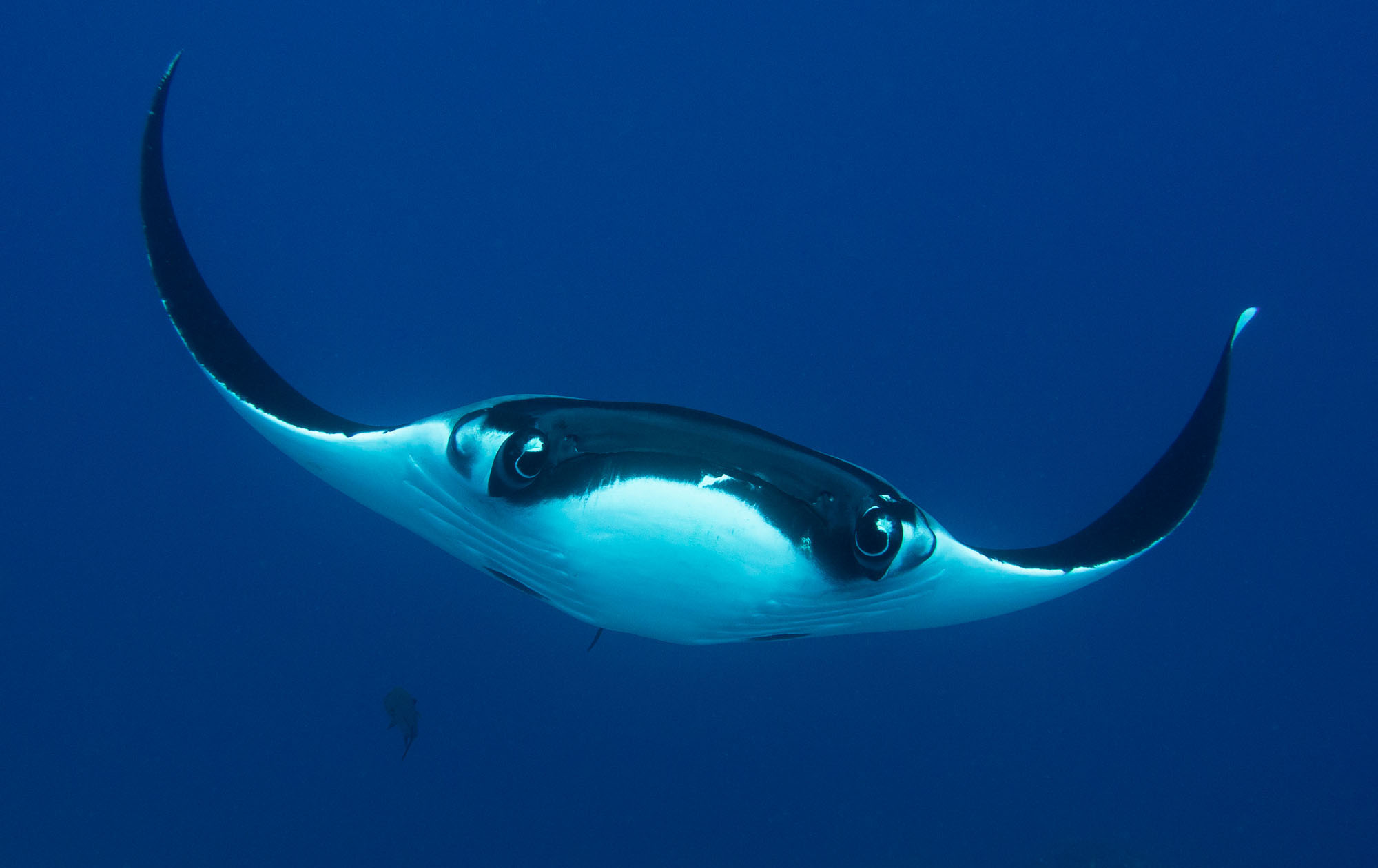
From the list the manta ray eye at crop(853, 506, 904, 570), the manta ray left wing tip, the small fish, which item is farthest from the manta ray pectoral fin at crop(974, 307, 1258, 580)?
the small fish

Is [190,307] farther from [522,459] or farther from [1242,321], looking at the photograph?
[1242,321]

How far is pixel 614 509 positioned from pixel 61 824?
13530mm

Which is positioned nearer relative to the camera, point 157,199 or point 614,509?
point 614,509

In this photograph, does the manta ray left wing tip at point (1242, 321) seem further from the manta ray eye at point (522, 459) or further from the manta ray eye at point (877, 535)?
the manta ray eye at point (522, 459)

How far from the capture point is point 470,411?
1.52 metres

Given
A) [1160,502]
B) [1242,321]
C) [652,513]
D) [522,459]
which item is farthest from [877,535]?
[1242,321]

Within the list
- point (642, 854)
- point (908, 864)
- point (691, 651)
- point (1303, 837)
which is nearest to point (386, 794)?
point (642, 854)

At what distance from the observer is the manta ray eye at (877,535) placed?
55.2 inches

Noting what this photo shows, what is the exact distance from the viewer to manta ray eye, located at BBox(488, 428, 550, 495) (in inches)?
54.3

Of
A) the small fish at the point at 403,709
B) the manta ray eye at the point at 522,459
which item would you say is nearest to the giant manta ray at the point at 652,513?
the manta ray eye at the point at 522,459

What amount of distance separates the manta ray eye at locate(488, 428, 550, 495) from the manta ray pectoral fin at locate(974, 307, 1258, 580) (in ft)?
4.44

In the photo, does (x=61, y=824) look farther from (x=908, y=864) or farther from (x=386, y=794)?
(x=908, y=864)

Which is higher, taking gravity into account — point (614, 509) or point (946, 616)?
point (946, 616)

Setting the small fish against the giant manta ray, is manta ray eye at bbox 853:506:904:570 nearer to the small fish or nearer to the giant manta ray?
the giant manta ray
